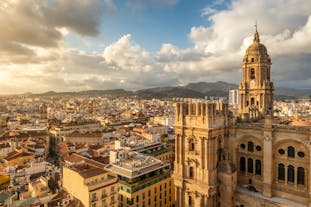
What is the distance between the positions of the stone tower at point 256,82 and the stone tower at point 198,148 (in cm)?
1239

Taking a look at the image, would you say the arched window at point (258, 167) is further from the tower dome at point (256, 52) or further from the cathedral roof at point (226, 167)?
the tower dome at point (256, 52)

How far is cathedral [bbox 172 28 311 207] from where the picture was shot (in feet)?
88.4

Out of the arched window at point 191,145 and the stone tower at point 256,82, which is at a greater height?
the stone tower at point 256,82

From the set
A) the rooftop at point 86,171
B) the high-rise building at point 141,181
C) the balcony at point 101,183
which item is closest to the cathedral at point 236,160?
the high-rise building at point 141,181

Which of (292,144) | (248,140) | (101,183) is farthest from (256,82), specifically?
(101,183)

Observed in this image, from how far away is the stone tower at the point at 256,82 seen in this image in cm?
3997

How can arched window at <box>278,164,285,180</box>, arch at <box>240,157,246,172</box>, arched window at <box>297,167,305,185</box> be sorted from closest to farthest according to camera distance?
arched window at <box>297,167,305,185</box>
arched window at <box>278,164,285,180</box>
arch at <box>240,157,246,172</box>

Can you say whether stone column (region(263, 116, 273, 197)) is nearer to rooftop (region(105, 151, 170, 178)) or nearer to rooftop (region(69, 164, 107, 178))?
rooftop (region(105, 151, 170, 178))

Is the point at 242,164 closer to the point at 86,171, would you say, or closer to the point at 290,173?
the point at 290,173

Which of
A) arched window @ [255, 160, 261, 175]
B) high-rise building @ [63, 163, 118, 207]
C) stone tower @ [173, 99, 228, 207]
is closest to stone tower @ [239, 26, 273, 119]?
arched window @ [255, 160, 261, 175]

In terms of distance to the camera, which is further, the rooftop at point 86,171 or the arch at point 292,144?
the rooftop at point 86,171

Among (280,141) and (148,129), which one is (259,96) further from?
(148,129)

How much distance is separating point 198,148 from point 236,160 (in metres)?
6.40

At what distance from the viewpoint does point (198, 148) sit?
30125 mm
